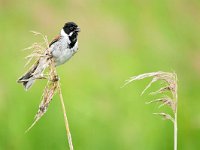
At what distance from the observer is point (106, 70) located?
12617 millimetres

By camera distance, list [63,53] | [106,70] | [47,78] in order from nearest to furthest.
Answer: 1. [47,78]
2. [63,53]
3. [106,70]

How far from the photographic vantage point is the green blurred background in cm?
996

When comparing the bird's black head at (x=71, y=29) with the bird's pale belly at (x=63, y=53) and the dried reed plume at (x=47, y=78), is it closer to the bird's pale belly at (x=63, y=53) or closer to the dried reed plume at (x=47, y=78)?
the bird's pale belly at (x=63, y=53)

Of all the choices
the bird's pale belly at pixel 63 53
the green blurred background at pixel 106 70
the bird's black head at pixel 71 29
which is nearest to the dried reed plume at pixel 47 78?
the bird's pale belly at pixel 63 53

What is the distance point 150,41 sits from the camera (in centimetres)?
1445

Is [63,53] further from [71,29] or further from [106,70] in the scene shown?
[106,70]

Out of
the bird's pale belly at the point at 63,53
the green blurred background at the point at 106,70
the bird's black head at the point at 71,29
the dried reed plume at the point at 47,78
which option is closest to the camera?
the dried reed plume at the point at 47,78

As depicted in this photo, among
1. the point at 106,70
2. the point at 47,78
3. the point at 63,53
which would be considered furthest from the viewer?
the point at 106,70

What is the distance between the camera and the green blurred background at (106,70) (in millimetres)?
9961

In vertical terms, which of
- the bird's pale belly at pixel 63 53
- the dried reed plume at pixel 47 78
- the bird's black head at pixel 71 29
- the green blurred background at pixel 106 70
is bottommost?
the dried reed plume at pixel 47 78

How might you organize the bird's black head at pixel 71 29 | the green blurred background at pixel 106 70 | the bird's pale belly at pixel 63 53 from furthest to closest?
the green blurred background at pixel 106 70, the bird's black head at pixel 71 29, the bird's pale belly at pixel 63 53

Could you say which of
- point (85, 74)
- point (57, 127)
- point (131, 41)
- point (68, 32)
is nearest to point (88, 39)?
point (131, 41)

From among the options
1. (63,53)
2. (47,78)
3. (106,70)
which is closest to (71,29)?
(63,53)

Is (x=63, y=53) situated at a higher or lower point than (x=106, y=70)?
lower
